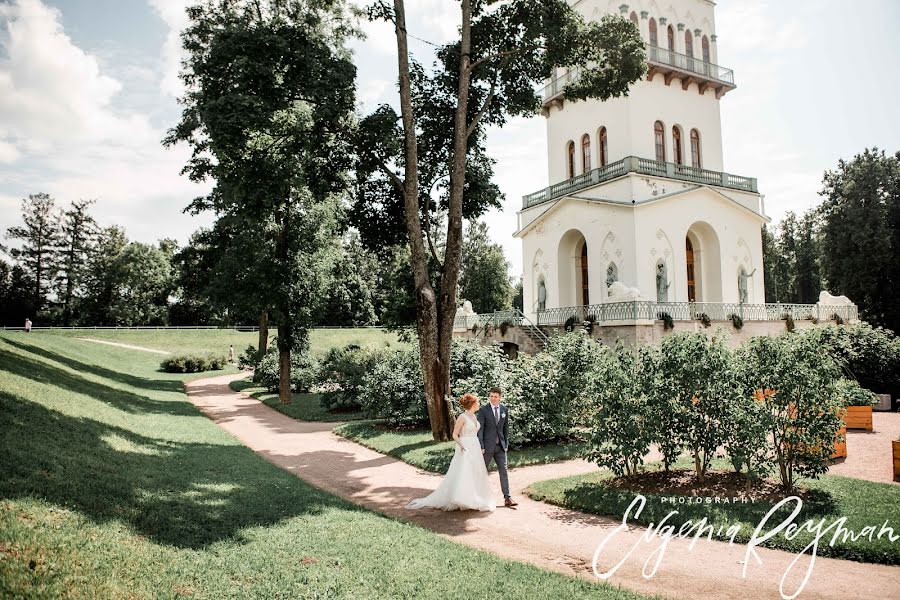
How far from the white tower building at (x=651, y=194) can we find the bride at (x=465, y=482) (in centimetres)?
1614

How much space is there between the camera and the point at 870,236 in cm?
3712

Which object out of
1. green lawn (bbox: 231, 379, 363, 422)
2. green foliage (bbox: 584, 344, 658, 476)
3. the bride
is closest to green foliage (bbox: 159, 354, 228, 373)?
green lawn (bbox: 231, 379, 363, 422)

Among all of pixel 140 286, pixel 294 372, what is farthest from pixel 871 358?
pixel 140 286

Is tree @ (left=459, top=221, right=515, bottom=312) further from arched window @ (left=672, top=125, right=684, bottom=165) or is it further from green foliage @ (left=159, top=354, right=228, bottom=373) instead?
arched window @ (left=672, top=125, right=684, bottom=165)

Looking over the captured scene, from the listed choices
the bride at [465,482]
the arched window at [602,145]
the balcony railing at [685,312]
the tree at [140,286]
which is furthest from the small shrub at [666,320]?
the tree at [140,286]

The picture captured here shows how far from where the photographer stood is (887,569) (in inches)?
217

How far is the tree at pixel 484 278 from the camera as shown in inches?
2215

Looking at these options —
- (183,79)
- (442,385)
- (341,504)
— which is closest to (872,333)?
(442,385)

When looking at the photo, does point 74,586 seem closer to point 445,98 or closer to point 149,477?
point 149,477

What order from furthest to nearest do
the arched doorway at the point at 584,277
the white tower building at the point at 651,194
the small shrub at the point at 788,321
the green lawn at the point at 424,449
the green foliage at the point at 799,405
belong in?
the arched doorway at the point at 584,277 → the white tower building at the point at 651,194 → the small shrub at the point at 788,321 → the green lawn at the point at 424,449 → the green foliage at the point at 799,405

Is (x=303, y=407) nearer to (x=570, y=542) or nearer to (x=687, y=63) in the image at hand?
(x=570, y=542)

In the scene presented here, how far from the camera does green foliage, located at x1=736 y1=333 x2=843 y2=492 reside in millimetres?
7754

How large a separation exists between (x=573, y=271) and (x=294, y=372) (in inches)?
606

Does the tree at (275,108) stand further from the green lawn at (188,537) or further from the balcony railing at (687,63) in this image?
the balcony railing at (687,63)
